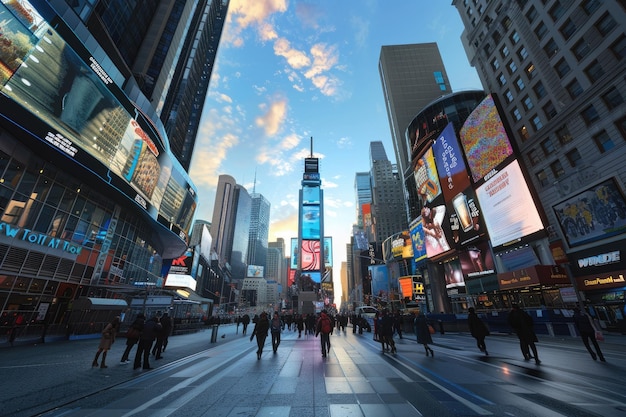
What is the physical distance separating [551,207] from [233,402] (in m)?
35.3

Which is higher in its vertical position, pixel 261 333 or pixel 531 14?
pixel 531 14

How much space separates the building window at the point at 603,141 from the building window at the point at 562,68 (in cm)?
869

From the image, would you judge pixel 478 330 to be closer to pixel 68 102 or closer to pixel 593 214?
pixel 593 214

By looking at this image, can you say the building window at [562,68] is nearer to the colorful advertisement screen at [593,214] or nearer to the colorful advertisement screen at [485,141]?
the colorful advertisement screen at [485,141]

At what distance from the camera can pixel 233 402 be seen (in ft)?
18.3

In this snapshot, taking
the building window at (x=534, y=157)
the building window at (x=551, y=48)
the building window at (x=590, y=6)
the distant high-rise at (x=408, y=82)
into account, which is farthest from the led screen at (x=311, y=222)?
the building window at (x=590, y=6)

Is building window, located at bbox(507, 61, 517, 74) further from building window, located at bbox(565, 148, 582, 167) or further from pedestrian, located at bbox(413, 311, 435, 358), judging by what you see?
pedestrian, located at bbox(413, 311, 435, 358)

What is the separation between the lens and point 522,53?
33688 millimetres

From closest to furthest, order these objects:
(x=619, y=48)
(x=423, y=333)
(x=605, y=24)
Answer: (x=423, y=333)
(x=619, y=48)
(x=605, y=24)

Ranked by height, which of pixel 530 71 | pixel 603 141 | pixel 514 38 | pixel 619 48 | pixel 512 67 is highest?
pixel 514 38

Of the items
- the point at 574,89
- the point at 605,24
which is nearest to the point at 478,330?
the point at 574,89

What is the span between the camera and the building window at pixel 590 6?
24797mm

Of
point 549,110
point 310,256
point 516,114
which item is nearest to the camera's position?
point 549,110

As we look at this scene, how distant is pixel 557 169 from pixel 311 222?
11045cm
